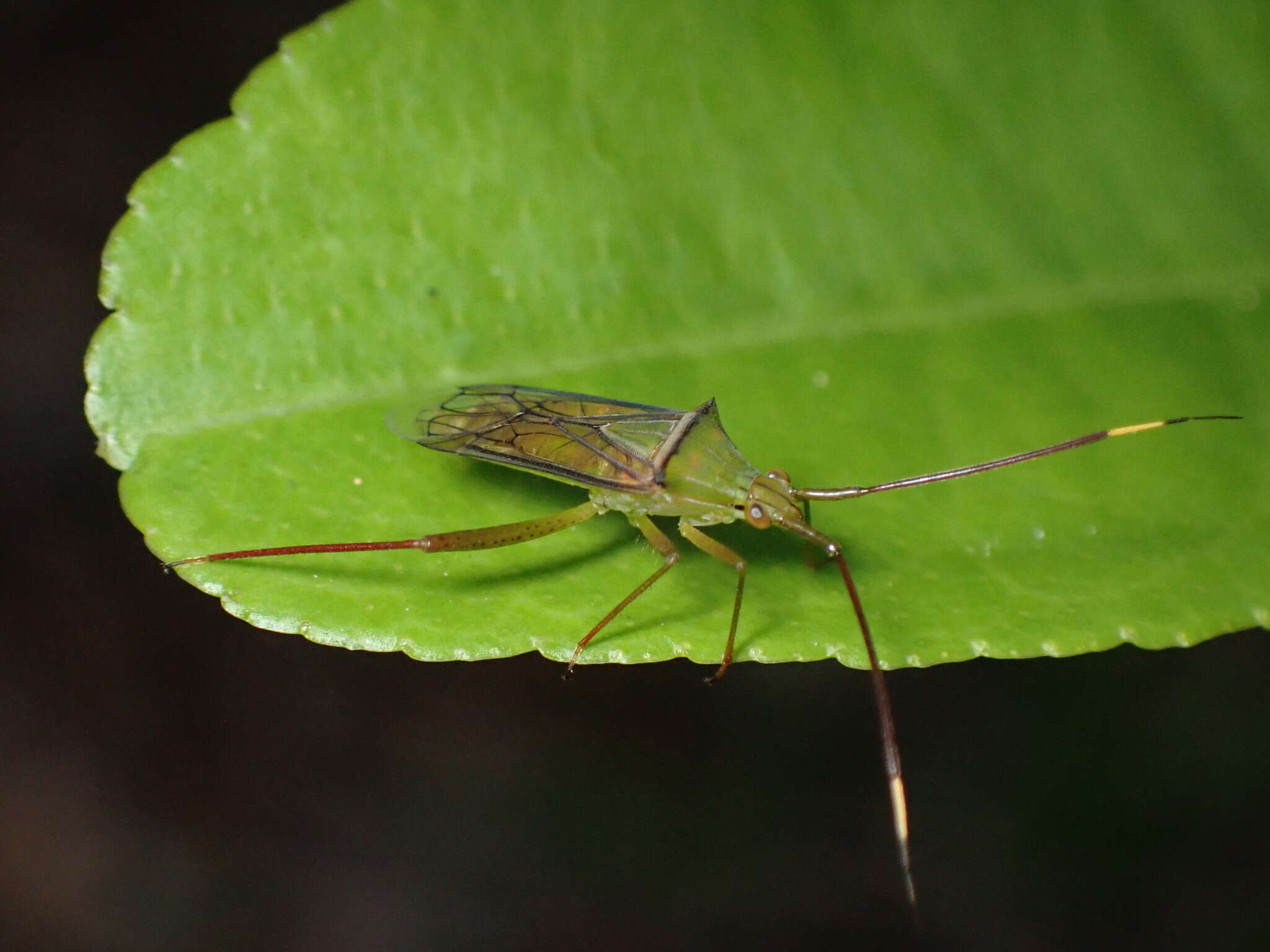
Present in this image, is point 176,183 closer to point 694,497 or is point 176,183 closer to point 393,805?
point 694,497

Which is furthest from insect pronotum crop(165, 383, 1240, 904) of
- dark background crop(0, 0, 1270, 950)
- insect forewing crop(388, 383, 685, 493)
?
dark background crop(0, 0, 1270, 950)

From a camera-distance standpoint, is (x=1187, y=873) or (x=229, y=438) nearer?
(x=229, y=438)

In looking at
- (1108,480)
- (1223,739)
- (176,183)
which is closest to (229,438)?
(176,183)

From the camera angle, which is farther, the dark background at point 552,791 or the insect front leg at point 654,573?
the dark background at point 552,791

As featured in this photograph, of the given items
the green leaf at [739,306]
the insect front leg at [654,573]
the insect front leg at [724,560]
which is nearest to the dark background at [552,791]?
the insect front leg at [724,560]

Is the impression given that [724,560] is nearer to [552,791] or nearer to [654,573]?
[654,573]

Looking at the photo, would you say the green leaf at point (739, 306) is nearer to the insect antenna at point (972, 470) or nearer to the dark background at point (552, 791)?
the insect antenna at point (972, 470)

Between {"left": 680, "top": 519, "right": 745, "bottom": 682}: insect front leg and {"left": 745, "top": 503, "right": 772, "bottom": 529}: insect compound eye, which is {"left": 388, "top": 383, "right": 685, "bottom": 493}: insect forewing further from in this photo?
{"left": 745, "top": 503, "right": 772, "bottom": 529}: insect compound eye
